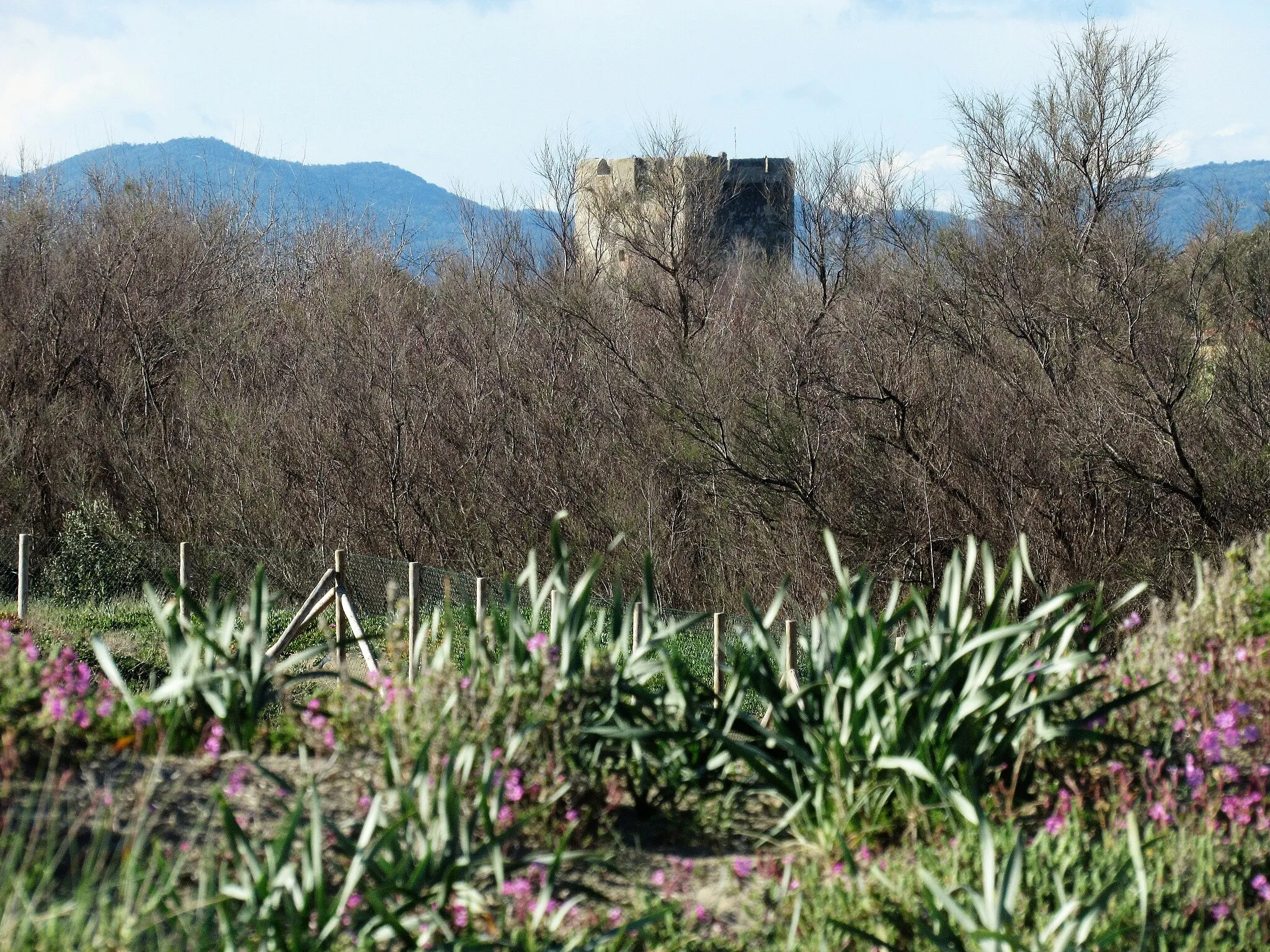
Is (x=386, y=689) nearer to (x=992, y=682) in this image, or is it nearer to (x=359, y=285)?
(x=992, y=682)

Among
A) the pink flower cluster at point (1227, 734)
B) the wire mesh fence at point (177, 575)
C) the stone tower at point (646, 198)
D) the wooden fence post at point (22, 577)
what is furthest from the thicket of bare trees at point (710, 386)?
the pink flower cluster at point (1227, 734)

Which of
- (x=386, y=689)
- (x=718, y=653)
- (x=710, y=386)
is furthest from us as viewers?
(x=710, y=386)

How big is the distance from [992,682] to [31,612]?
1265 cm

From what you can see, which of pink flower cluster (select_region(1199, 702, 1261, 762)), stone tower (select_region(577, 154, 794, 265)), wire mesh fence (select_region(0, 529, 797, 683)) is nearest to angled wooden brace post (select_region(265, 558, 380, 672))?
wire mesh fence (select_region(0, 529, 797, 683))

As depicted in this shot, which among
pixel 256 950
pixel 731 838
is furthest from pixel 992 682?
pixel 256 950

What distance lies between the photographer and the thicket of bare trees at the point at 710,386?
54.6 ft

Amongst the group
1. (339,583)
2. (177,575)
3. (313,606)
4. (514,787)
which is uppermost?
(514,787)

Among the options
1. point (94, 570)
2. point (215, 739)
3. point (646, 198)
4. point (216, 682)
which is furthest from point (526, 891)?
point (646, 198)

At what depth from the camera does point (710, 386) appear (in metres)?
19.3

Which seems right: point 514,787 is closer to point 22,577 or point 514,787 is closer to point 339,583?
point 339,583

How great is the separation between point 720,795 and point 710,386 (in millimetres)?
15242

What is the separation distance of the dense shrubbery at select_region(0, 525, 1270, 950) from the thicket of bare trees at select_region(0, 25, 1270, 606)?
41.0ft

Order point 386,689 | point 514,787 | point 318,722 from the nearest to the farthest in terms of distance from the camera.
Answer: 1. point 514,787
2. point 318,722
3. point 386,689

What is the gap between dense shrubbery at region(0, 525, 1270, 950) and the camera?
305cm
